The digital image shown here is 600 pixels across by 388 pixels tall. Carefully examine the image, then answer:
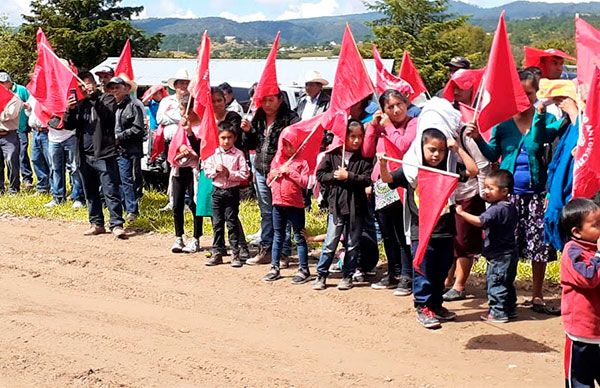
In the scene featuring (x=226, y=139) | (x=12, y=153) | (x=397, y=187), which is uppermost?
A: (x=226, y=139)

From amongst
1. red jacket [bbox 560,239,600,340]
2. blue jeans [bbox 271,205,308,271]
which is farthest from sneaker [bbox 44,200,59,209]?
Result: red jacket [bbox 560,239,600,340]

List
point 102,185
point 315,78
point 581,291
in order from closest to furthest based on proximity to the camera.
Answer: point 581,291, point 315,78, point 102,185

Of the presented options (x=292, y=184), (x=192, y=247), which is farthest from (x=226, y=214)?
(x=292, y=184)

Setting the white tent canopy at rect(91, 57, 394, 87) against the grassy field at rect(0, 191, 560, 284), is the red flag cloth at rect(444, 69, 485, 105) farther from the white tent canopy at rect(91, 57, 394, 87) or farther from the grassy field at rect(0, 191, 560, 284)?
the white tent canopy at rect(91, 57, 394, 87)

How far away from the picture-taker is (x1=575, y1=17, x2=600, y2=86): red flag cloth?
541 centimetres

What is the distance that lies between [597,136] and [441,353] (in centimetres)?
190

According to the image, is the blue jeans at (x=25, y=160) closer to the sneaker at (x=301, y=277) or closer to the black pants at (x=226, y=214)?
the black pants at (x=226, y=214)

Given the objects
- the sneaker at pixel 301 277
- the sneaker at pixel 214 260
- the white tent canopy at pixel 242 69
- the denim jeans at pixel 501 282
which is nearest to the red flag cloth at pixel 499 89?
the denim jeans at pixel 501 282

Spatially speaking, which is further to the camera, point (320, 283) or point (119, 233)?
point (119, 233)

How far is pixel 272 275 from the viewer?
7629 millimetres

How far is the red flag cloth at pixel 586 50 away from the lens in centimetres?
541

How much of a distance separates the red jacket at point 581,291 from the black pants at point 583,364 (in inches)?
2.8

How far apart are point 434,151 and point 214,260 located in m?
3.21

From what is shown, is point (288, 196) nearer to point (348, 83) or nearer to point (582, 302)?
point (348, 83)
